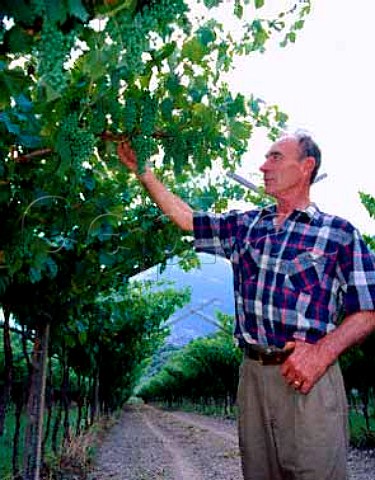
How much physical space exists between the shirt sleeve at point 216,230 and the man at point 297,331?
0.37 feet

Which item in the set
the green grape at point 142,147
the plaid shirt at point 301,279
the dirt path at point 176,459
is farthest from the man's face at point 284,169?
the dirt path at point 176,459

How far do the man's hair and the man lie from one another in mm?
72

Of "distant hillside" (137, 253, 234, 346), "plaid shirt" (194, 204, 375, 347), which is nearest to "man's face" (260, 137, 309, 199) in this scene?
"plaid shirt" (194, 204, 375, 347)

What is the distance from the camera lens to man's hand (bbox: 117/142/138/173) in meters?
2.44

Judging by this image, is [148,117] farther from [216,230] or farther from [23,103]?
[216,230]

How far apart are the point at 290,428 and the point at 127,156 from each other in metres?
1.14

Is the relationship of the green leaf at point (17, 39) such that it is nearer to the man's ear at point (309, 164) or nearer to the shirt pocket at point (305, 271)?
the shirt pocket at point (305, 271)

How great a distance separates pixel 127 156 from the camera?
96.9 inches

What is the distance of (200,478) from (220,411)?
16.7 meters

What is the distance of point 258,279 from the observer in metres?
2.26

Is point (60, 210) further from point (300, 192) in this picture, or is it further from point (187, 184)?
point (187, 184)

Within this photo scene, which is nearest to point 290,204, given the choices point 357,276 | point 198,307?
point 357,276

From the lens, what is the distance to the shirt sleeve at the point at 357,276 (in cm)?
213

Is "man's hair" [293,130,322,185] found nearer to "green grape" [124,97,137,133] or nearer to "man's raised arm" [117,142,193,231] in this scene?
"man's raised arm" [117,142,193,231]
